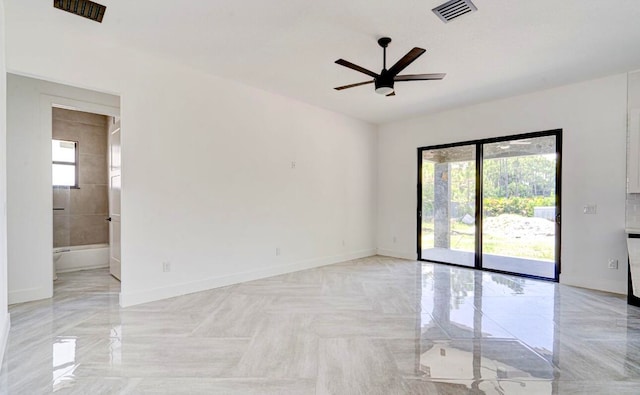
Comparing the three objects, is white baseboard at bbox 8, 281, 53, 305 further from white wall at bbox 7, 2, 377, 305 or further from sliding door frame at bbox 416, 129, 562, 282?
sliding door frame at bbox 416, 129, 562, 282

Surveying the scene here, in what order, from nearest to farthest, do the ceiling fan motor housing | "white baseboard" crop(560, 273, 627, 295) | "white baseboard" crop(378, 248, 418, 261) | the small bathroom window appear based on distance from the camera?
the ceiling fan motor housing, "white baseboard" crop(560, 273, 627, 295), the small bathroom window, "white baseboard" crop(378, 248, 418, 261)

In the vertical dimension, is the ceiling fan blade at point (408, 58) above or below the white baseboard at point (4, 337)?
above

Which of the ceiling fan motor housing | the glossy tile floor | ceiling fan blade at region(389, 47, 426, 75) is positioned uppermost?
ceiling fan blade at region(389, 47, 426, 75)

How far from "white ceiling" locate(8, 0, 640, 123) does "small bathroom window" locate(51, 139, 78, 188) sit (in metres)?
3.05

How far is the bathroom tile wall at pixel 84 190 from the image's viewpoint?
5438 millimetres

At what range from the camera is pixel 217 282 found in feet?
14.6

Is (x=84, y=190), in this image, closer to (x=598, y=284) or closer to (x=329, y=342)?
(x=329, y=342)

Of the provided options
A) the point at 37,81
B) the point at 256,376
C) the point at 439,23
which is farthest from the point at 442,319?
the point at 37,81

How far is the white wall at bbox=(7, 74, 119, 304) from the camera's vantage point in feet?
12.3

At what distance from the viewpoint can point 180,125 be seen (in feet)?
13.5

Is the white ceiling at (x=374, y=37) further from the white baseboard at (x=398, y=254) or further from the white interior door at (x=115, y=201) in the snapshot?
the white baseboard at (x=398, y=254)

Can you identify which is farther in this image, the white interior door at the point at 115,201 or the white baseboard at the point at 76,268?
the white baseboard at the point at 76,268

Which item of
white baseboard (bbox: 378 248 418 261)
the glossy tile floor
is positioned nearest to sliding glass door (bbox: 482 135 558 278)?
the glossy tile floor

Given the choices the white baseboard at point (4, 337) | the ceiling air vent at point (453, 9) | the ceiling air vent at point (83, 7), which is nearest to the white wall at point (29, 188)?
the white baseboard at point (4, 337)
